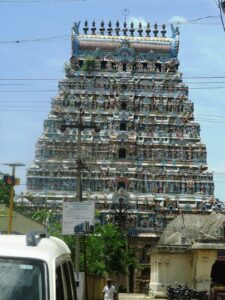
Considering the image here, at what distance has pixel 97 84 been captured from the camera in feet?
227

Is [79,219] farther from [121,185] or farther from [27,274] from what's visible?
[121,185]

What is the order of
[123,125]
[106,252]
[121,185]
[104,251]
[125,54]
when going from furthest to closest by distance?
1. [125,54]
2. [123,125]
3. [121,185]
4. [106,252]
5. [104,251]

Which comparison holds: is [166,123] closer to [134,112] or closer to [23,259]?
[134,112]

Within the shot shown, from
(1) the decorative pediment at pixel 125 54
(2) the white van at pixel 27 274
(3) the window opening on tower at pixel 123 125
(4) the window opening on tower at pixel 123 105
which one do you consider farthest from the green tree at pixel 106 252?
(2) the white van at pixel 27 274

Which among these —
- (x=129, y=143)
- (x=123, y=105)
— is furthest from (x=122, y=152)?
(x=123, y=105)

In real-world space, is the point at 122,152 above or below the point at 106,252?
above

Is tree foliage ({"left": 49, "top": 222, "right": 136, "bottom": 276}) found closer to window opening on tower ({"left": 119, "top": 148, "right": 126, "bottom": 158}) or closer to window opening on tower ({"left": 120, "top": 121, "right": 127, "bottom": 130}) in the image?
window opening on tower ({"left": 119, "top": 148, "right": 126, "bottom": 158})

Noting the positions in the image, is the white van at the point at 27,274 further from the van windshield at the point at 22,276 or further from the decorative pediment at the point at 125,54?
the decorative pediment at the point at 125,54

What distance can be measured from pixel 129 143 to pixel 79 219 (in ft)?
137

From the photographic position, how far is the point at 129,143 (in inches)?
2618

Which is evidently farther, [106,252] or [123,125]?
[123,125]

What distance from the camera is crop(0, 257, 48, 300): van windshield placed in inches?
220

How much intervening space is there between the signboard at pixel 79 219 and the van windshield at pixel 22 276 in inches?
753

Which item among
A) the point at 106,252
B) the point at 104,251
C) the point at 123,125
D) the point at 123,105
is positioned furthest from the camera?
the point at 123,105
